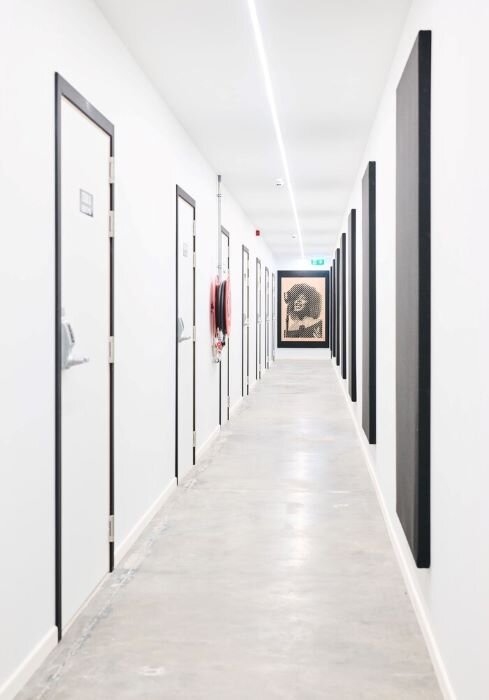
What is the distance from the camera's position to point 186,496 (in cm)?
548

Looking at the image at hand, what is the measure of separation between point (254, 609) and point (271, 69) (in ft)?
10.6

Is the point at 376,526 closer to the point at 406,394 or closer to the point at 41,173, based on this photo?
the point at 406,394

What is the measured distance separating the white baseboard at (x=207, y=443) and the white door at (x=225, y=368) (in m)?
0.54

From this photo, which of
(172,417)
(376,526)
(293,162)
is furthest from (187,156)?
(376,526)

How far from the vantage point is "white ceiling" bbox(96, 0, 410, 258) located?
3.81m

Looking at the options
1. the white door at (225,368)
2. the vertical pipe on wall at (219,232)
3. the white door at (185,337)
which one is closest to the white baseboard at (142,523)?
the white door at (185,337)

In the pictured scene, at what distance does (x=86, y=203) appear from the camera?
11.4 feet

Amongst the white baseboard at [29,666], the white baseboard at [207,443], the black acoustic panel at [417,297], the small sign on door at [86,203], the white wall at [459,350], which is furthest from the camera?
the white baseboard at [207,443]

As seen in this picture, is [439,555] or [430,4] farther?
[430,4]

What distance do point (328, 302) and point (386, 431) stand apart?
57.7 feet

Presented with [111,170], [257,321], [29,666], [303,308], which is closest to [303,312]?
[303,308]

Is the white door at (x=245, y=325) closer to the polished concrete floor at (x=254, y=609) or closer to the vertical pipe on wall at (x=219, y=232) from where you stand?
the vertical pipe on wall at (x=219, y=232)

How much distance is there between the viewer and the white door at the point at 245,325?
442 inches

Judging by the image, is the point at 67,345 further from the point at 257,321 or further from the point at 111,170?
the point at 257,321
